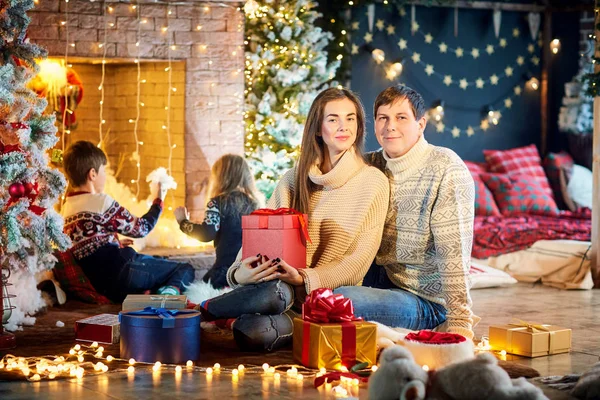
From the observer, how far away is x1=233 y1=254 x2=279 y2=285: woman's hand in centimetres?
404

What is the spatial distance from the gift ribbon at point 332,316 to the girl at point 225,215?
1.82 m

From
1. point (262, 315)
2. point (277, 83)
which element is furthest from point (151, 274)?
point (277, 83)

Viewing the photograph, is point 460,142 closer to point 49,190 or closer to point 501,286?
point 501,286

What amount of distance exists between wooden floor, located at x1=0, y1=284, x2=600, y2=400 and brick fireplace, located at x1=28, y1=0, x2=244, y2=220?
163 centimetres

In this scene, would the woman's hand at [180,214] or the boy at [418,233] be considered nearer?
the boy at [418,233]

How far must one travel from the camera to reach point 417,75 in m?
8.25

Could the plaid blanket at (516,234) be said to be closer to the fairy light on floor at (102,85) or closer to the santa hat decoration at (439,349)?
the fairy light on floor at (102,85)

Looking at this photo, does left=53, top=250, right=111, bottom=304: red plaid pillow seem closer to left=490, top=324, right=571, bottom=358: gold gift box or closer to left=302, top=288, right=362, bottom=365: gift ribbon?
left=302, top=288, right=362, bottom=365: gift ribbon

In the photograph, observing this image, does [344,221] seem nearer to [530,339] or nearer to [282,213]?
[282,213]

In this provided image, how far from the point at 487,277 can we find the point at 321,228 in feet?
7.68

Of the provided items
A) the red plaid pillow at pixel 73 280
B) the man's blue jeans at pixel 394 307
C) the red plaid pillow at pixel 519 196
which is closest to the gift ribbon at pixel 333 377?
the man's blue jeans at pixel 394 307

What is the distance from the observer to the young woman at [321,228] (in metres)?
4.06

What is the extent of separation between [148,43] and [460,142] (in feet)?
10.6

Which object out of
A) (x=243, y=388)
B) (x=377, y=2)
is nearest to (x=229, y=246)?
(x=243, y=388)
